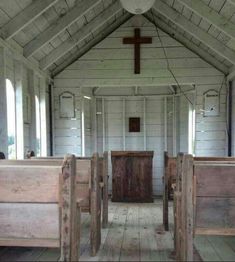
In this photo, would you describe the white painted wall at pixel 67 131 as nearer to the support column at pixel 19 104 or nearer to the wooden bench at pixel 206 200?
the support column at pixel 19 104

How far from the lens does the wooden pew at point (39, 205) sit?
2023 mm

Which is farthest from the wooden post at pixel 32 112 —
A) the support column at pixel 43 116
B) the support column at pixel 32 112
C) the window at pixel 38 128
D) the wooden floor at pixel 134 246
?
the wooden floor at pixel 134 246

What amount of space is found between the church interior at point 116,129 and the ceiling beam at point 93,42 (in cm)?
3

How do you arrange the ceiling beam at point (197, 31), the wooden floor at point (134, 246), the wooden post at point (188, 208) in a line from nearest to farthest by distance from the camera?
the wooden post at point (188, 208) < the wooden floor at point (134, 246) < the ceiling beam at point (197, 31)

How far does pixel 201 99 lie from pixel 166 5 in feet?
6.29

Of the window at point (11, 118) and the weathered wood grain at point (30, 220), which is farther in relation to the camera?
the window at point (11, 118)

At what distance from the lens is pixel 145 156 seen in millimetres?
5750

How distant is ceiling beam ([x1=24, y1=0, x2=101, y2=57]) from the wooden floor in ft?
8.46

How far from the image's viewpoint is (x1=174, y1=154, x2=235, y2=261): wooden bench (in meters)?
2.22

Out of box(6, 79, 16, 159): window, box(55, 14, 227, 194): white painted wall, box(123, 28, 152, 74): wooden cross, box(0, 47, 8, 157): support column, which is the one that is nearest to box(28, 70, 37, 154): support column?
box(6, 79, 16, 159): window

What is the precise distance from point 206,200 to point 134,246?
124cm

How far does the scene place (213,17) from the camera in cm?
392

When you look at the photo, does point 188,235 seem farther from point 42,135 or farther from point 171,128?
point 171,128

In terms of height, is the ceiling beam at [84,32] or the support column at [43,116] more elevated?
the ceiling beam at [84,32]
